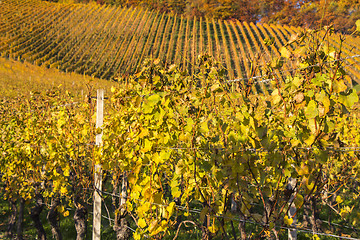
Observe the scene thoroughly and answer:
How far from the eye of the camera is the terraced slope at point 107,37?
23.9 metres

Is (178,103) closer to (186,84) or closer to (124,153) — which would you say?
(186,84)

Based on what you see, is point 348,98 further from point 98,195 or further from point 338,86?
point 98,195

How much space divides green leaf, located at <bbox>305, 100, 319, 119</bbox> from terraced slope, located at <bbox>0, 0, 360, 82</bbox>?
2051 centimetres

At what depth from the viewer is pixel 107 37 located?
30.5 metres

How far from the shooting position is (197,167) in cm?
167

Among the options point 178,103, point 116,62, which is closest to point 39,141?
point 178,103

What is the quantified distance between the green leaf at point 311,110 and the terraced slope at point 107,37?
2051 centimetres

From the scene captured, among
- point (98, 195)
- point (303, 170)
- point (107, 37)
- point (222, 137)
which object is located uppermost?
point (107, 37)

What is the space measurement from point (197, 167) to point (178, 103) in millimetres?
456

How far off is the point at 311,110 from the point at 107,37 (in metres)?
32.4

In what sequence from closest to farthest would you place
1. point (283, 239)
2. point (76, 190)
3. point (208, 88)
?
point (208, 88)
point (76, 190)
point (283, 239)

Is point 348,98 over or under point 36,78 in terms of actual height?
under

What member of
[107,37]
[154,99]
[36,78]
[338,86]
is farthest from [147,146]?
[107,37]

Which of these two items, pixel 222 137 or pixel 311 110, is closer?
pixel 311 110
